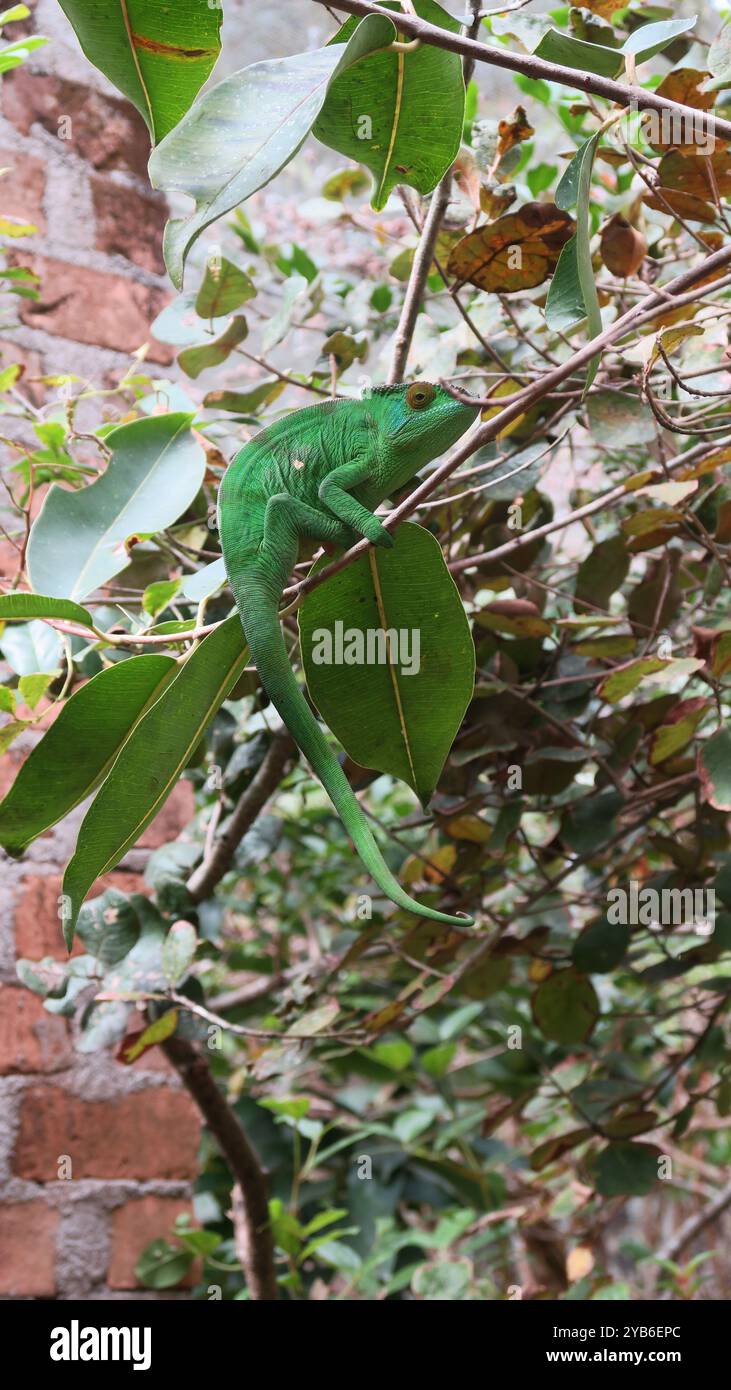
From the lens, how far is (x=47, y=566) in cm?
101

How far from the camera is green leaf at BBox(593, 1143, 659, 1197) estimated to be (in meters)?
1.62

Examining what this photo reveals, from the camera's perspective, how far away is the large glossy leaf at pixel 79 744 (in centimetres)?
84

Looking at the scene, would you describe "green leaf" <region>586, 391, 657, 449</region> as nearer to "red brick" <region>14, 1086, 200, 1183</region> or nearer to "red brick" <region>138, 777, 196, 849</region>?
"red brick" <region>138, 777, 196, 849</region>

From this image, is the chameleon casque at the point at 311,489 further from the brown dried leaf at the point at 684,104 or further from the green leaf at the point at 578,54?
the brown dried leaf at the point at 684,104

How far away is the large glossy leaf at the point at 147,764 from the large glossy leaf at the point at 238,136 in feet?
0.82

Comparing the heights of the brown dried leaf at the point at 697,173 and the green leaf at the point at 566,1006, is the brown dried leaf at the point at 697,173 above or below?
above

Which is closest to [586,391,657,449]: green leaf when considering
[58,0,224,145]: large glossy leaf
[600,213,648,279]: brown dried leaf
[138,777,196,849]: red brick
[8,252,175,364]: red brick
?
[600,213,648,279]: brown dried leaf

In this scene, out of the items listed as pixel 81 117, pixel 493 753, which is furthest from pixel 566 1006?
pixel 81 117

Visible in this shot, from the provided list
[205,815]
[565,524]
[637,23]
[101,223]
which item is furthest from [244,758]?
[637,23]

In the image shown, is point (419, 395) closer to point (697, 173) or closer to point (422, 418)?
point (422, 418)

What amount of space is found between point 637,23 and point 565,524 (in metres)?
0.88

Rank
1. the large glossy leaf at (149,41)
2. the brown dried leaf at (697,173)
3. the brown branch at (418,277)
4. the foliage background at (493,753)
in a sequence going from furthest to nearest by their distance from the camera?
the foliage background at (493,753), the brown dried leaf at (697,173), the brown branch at (418,277), the large glossy leaf at (149,41)

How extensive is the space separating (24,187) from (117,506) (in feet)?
3.70

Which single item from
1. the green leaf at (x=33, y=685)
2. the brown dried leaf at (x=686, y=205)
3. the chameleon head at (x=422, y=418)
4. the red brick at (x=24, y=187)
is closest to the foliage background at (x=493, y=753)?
the green leaf at (x=33, y=685)
